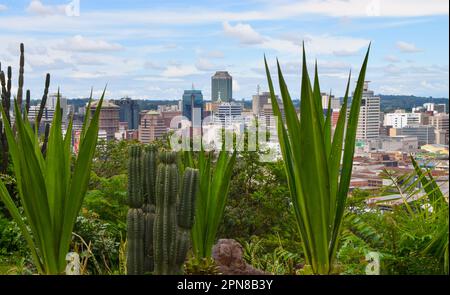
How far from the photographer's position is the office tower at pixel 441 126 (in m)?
3.71

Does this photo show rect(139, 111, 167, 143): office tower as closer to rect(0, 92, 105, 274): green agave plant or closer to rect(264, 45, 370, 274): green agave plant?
rect(0, 92, 105, 274): green agave plant

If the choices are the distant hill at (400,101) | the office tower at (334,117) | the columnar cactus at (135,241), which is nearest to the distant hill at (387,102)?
the distant hill at (400,101)

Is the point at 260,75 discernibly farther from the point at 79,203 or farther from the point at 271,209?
the point at 79,203

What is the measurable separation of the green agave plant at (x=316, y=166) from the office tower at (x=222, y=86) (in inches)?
33.9

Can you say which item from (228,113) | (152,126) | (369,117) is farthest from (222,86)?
(369,117)

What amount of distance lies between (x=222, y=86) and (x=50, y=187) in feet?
4.23

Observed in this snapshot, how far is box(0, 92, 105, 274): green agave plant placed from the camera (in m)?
2.95

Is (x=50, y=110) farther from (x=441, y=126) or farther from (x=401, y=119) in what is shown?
(x=441, y=126)

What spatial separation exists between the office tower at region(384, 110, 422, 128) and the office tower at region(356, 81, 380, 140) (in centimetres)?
8

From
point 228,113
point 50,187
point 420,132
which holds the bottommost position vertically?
point 50,187

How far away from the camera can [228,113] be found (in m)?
3.90

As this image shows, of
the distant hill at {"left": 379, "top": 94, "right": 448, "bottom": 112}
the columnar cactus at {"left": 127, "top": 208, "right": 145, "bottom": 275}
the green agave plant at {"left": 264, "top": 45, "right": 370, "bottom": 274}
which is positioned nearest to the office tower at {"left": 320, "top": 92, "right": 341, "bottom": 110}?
the distant hill at {"left": 379, "top": 94, "right": 448, "bottom": 112}

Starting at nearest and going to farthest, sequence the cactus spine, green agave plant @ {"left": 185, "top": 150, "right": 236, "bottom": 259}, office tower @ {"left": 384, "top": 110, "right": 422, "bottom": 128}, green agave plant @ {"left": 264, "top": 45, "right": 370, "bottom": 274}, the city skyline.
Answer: green agave plant @ {"left": 264, "top": 45, "right": 370, "bottom": 274}
the cactus spine
green agave plant @ {"left": 185, "top": 150, "right": 236, "bottom": 259}
the city skyline
office tower @ {"left": 384, "top": 110, "right": 422, "bottom": 128}
